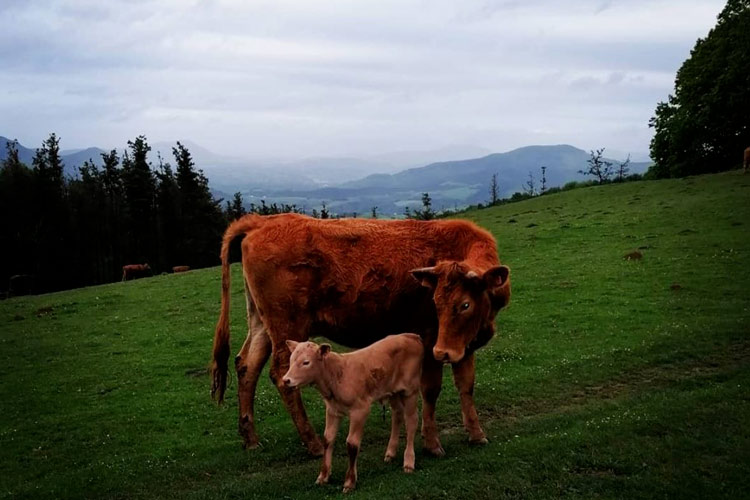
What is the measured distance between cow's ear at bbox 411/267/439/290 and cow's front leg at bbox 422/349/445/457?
130cm

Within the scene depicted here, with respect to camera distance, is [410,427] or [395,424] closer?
[410,427]

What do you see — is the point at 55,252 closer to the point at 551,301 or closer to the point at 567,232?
the point at 567,232

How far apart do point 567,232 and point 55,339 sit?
25.6m

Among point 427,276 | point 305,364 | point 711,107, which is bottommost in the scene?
point 305,364

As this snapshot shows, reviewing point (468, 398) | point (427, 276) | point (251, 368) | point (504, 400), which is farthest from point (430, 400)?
point (504, 400)

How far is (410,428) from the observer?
888 centimetres

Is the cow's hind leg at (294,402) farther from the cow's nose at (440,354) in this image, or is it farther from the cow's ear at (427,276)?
→ the cow's nose at (440,354)

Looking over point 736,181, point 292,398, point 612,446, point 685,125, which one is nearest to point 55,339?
point 292,398

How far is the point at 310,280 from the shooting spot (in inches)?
408

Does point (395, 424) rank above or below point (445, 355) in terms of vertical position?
below

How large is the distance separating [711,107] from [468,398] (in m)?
46.3

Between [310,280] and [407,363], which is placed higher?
[310,280]

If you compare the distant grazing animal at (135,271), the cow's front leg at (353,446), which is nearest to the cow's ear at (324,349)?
the cow's front leg at (353,446)

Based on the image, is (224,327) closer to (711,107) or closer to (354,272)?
(354,272)
